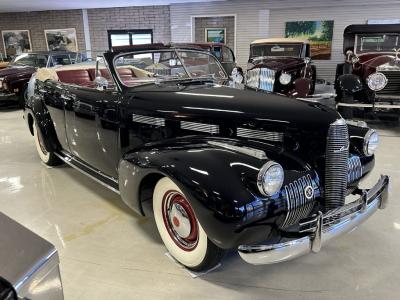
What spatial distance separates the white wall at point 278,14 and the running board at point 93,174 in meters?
9.85

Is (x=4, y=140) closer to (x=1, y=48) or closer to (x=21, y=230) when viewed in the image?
(x=21, y=230)

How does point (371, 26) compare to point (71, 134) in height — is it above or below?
above

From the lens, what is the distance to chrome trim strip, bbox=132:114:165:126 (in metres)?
2.80

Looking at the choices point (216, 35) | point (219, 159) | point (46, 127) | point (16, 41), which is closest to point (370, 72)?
point (219, 159)

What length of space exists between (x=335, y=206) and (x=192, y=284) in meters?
1.08

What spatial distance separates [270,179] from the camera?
77.2 inches

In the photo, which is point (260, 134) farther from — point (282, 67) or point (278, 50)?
point (278, 50)

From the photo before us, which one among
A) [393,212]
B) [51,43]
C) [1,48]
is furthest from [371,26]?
[1,48]

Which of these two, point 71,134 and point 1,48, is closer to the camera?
point 71,134

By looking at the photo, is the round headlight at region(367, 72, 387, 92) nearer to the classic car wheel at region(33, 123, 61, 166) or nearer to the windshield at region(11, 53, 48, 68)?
the classic car wheel at region(33, 123, 61, 166)

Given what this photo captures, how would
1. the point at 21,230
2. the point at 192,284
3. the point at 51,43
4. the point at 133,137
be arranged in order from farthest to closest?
the point at 51,43 < the point at 133,137 < the point at 192,284 < the point at 21,230

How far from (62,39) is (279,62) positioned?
394 inches

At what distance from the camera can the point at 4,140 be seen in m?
6.01

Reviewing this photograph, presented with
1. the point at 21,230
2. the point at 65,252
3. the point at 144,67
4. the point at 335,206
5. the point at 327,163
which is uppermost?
the point at 144,67
